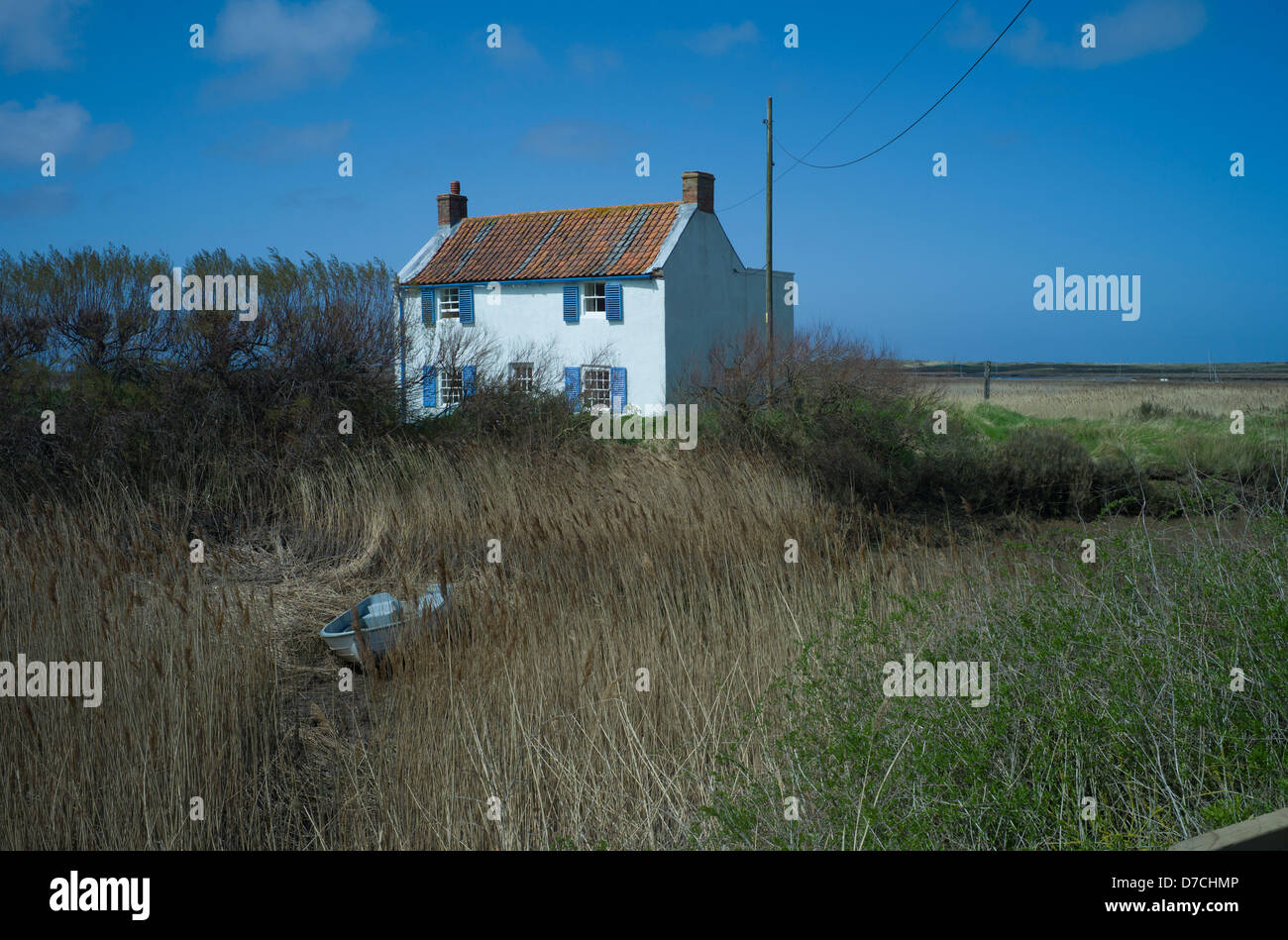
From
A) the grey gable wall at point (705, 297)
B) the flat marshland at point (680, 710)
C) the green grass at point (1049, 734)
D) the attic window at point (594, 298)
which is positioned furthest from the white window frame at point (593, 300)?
the green grass at point (1049, 734)

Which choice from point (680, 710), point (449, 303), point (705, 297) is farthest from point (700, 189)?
point (680, 710)

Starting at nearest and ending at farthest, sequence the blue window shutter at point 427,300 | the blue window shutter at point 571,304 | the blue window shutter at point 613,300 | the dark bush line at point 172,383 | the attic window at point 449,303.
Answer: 1. the dark bush line at point 172,383
2. the blue window shutter at point 613,300
3. the blue window shutter at point 571,304
4. the attic window at point 449,303
5. the blue window shutter at point 427,300

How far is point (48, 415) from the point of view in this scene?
11312mm

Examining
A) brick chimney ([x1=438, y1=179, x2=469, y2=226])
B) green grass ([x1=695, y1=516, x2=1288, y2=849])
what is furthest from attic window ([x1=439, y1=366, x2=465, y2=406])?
brick chimney ([x1=438, y1=179, x2=469, y2=226])

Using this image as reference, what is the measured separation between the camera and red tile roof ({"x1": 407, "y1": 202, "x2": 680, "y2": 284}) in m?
25.7

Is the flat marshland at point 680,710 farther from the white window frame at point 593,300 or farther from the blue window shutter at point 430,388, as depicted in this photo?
the white window frame at point 593,300

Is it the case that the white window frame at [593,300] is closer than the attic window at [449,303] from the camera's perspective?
Yes

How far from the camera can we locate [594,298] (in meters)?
25.9

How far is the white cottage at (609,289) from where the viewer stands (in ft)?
82.0

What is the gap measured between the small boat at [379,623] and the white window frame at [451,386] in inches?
288

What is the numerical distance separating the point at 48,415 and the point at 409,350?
497 cm

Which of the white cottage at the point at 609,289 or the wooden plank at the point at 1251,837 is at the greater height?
the white cottage at the point at 609,289

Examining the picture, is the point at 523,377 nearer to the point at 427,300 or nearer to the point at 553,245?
the point at 553,245

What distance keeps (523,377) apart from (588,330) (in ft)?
34.9
